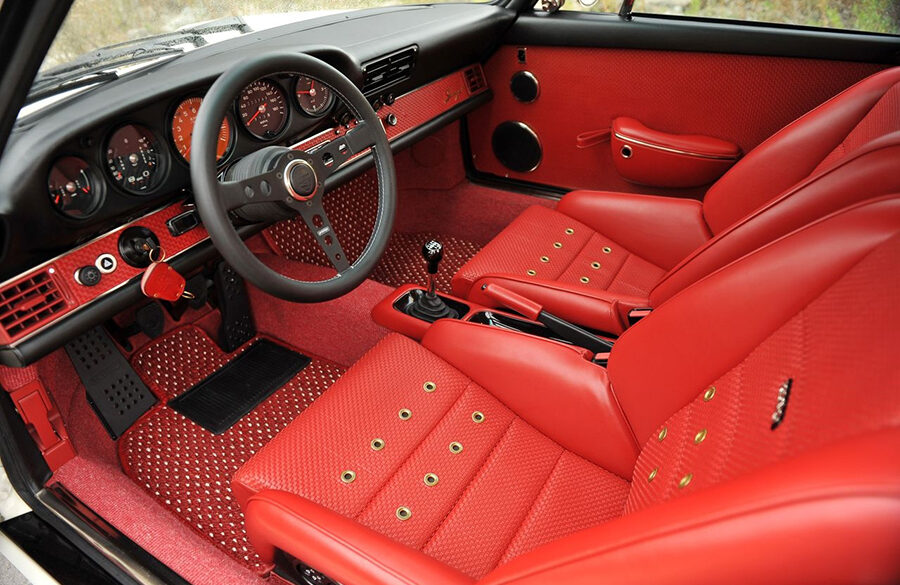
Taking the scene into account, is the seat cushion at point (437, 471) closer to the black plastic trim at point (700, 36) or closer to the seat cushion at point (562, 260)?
the seat cushion at point (562, 260)

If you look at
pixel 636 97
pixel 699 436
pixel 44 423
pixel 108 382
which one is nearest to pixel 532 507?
pixel 699 436

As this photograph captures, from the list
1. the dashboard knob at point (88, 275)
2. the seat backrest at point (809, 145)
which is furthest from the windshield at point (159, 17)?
the seat backrest at point (809, 145)

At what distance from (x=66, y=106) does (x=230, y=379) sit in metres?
0.99

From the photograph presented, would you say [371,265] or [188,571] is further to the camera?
[371,265]

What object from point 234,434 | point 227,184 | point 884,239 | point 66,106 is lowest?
point 234,434

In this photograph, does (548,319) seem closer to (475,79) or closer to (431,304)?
(431,304)

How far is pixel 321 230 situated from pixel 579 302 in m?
0.64

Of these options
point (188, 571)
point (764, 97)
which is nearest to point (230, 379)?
point (188, 571)

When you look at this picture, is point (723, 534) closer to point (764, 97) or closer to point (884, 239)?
point (884, 239)

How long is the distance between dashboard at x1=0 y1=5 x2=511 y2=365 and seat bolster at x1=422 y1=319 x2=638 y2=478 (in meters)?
0.58

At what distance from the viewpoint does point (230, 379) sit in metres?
1.98

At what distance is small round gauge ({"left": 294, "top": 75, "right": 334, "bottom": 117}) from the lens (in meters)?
1.61

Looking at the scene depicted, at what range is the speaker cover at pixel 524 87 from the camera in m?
2.32

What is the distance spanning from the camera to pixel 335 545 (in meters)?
0.90
